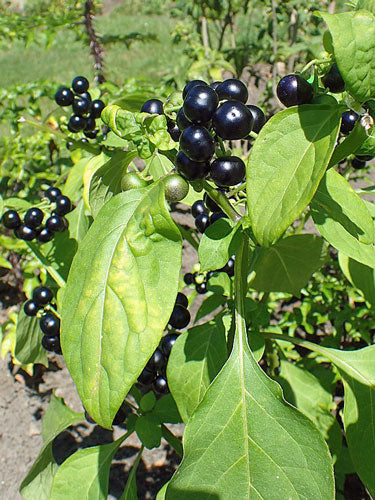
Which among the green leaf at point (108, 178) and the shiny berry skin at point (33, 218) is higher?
the green leaf at point (108, 178)

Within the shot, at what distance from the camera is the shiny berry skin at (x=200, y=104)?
778 mm

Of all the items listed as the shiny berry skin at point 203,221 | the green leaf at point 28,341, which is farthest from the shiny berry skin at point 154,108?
the green leaf at point 28,341

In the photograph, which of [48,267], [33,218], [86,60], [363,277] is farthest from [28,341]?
[86,60]

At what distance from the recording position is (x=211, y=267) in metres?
0.95

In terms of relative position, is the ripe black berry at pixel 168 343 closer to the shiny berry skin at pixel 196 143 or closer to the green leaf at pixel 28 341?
the green leaf at pixel 28 341

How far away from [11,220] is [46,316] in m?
0.31

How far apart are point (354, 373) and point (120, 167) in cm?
74

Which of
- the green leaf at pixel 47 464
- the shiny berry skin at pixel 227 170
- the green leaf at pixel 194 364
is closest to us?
the shiny berry skin at pixel 227 170

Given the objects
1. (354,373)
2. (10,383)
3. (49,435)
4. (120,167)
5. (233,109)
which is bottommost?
(10,383)

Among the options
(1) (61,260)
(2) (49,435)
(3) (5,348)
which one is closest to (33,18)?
(3) (5,348)

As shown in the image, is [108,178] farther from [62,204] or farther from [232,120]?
[62,204]

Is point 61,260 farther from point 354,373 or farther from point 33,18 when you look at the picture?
point 33,18

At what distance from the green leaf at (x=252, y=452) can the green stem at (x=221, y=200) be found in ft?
1.12

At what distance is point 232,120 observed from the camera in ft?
2.59
